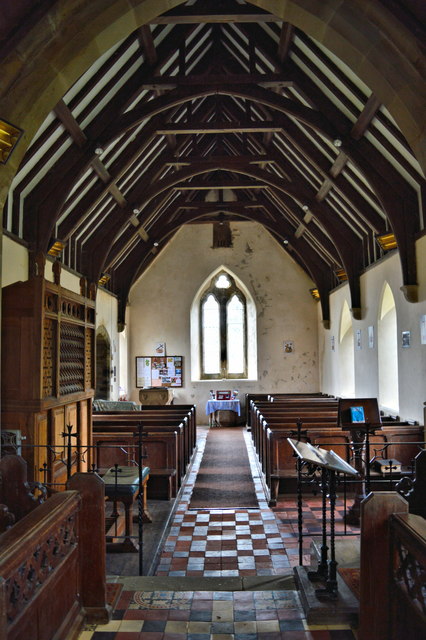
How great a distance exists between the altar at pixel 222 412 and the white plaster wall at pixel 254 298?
60cm

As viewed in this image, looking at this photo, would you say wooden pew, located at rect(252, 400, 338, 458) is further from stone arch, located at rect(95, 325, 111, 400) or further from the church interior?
stone arch, located at rect(95, 325, 111, 400)

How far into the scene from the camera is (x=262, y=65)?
7.85 metres

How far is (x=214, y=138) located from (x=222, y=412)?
6.68m

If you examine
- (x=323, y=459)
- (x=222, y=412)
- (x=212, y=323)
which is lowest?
(x=222, y=412)

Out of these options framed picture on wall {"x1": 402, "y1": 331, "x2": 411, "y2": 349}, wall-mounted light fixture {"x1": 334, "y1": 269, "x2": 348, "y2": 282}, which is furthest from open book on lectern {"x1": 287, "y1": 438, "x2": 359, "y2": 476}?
wall-mounted light fixture {"x1": 334, "y1": 269, "x2": 348, "y2": 282}

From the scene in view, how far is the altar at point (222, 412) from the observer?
1324cm

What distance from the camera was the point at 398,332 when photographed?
25.4 feet

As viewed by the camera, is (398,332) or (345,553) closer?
(345,553)

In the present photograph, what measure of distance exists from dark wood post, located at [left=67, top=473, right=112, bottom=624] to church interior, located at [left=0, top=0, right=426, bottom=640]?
0.01 m

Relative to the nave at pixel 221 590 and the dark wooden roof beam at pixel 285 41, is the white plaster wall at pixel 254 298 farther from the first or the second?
the nave at pixel 221 590

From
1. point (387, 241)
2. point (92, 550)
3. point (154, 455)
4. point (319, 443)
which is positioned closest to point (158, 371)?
point (154, 455)

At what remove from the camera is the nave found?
2.64 metres

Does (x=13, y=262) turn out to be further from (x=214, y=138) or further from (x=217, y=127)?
(x=214, y=138)

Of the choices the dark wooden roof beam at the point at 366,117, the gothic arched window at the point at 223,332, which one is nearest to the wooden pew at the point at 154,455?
the dark wooden roof beam at the point at 366,117
